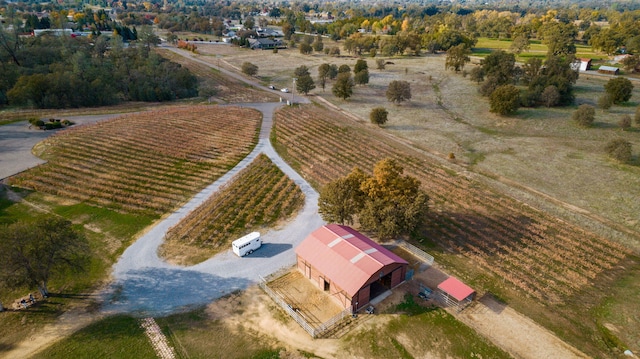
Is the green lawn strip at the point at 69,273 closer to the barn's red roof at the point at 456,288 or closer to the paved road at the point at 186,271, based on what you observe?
the paved road at the point at 186,271

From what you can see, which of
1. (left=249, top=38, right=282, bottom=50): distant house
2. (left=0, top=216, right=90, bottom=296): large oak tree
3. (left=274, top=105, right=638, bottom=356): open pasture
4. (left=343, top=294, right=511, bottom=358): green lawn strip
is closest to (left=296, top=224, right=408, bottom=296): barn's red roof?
(left=343, top=294, right=511, bottom=358): green lawn strip

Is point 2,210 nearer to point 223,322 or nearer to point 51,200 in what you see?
point 51,200

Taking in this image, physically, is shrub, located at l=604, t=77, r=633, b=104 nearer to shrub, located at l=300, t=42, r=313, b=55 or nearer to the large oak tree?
the large oak tree

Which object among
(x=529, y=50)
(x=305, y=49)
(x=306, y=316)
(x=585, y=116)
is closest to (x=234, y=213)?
(x=306, y=316)

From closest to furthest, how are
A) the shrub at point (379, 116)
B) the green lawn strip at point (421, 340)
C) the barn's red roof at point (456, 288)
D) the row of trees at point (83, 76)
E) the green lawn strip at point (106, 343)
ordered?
the green lawn strip at point (106, 343), the green lawn strip at point (421, 340), the barn's red roof at point (456, 288), the shrub at point (379, 116), the row of trees at point (83, 76)

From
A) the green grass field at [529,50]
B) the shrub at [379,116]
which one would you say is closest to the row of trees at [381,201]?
the shrub at [379,116]

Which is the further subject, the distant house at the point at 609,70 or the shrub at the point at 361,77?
the distant house at the point at 609,70

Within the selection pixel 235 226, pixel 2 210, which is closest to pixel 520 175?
pixel 235 226
